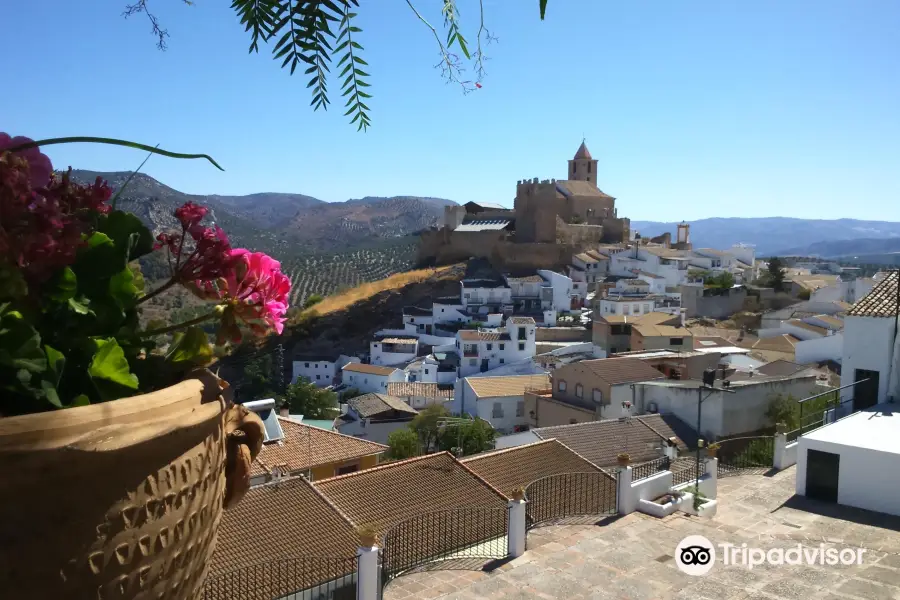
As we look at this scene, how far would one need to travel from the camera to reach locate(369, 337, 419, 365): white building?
31.8 metres

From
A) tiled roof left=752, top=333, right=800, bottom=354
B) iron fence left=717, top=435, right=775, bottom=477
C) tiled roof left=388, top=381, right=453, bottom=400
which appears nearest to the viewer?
iron fence left=717, top=435, right=775, bottom=477

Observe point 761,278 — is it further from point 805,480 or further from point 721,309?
point 805,480

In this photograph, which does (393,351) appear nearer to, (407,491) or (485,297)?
(485,297)

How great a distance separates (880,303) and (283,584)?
332 inches

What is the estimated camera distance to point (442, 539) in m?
7.06

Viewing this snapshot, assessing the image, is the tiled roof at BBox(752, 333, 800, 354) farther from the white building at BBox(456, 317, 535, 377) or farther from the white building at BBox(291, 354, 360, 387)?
the white building at BBox(291, 354, 360, 387)

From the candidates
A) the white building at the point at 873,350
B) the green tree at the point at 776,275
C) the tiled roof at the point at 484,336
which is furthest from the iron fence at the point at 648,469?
the green tree at the point at 776,275

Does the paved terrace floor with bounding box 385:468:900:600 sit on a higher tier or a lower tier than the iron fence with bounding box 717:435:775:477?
higher

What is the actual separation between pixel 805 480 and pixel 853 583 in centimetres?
277

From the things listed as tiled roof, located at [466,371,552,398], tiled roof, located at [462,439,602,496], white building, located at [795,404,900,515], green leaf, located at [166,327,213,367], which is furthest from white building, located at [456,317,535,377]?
green leaf, located at [166,327,213,367]

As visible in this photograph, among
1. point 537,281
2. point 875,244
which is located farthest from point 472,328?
point 875,244

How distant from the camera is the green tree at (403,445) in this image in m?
16.5

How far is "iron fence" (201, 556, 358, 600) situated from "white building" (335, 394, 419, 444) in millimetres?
13723

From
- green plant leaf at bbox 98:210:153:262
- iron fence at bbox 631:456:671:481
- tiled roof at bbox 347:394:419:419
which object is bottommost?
tiled roof at bbox 347:394:419:419
